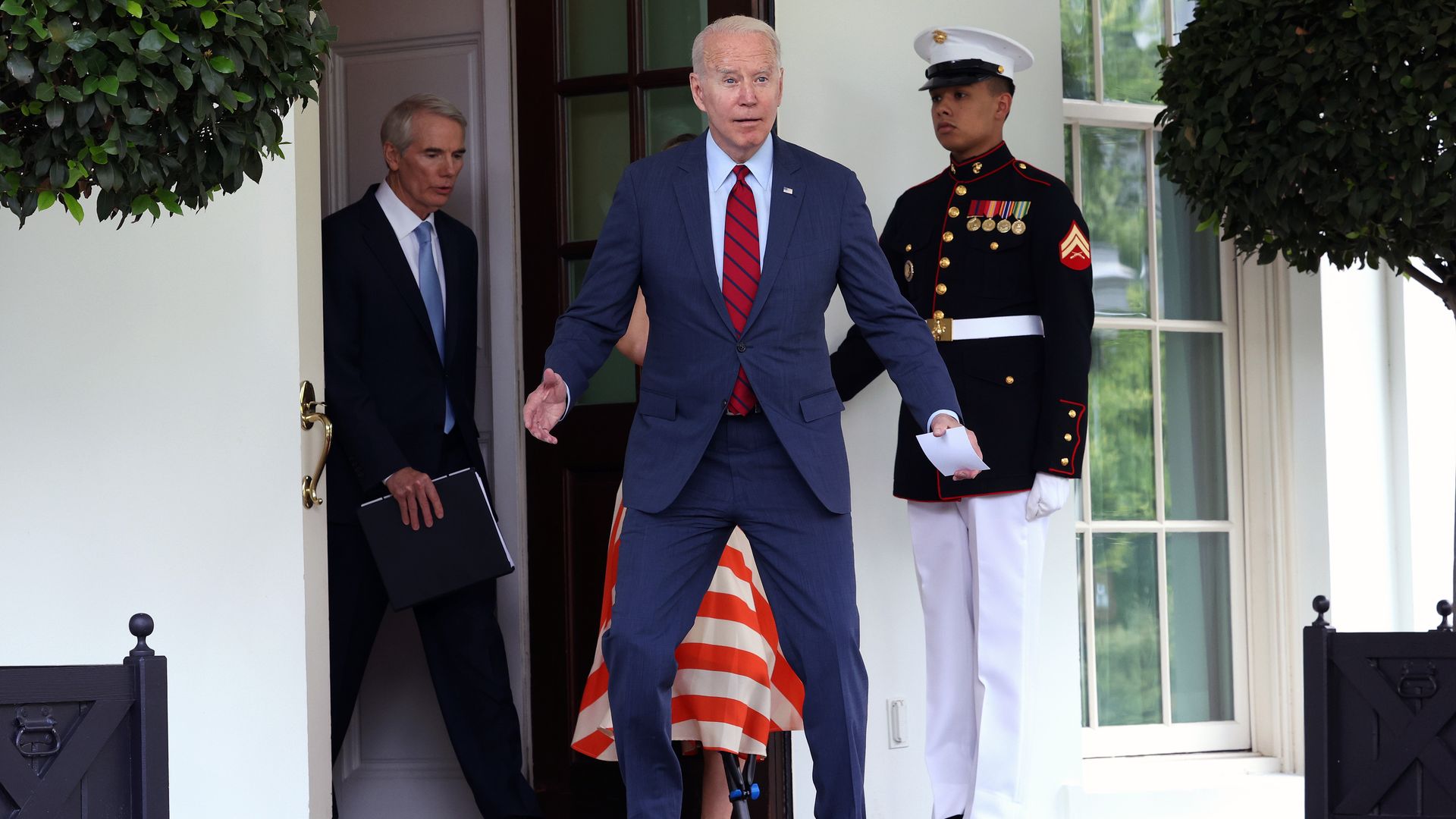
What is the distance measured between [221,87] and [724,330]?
2.94 feet

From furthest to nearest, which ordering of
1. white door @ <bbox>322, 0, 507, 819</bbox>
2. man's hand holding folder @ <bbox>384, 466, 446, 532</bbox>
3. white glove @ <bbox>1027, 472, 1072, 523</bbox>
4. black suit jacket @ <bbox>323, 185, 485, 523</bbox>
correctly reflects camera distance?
white door @ <bbox>322, 0, 507, 819</bbox> < black suit jacket @ <bbox>323, 185, 485, 523</bbox> < man's hand holding folder @ <bbox>384, 466, 446, 532</bbox> < white glove @ <bbox>1027, 472, 1072, 523</bbox>

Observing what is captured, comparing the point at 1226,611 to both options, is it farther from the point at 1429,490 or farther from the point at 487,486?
the point at 487,486

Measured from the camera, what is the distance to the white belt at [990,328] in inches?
130

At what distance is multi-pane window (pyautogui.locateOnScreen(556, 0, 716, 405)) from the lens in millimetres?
3840

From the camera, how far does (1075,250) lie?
10.7 feet

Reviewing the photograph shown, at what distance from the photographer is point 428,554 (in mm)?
3443

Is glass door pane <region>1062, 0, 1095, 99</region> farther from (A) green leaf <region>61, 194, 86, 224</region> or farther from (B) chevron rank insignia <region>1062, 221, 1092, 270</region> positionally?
(A) green leaf <region>61, 194, 86, 224</region>

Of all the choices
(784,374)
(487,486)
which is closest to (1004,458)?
(784,374)

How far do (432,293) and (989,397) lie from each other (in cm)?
144

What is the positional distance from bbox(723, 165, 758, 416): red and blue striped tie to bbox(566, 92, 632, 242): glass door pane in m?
1.27

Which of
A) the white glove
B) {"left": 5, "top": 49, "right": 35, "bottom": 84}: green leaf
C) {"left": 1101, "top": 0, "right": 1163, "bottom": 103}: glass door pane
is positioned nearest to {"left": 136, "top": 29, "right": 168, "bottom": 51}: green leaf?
{"left": 5, "top": 49, "right": 35, "bottom": 84}: green leaf

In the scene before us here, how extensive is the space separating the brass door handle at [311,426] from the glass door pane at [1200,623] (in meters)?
2.50

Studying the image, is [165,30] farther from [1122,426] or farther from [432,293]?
[1122,426]

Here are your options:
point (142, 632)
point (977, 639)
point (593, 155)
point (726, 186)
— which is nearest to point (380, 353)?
point (593, 155)
